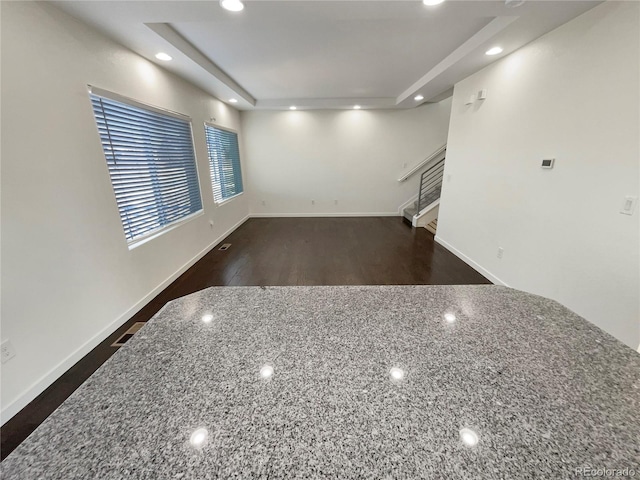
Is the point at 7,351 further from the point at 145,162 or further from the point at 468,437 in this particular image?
the point at 468,437

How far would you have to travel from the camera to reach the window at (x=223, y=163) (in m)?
4.34

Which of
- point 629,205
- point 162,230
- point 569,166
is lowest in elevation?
point 162,230

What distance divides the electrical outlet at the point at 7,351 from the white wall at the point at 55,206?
0.03 m

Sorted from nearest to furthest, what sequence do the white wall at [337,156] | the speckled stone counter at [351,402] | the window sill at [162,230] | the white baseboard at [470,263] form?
the speckled stone counter at [351,402] < the window sill at [162,230] < the white baseboard at [470,263] < the white wall at [337,156]

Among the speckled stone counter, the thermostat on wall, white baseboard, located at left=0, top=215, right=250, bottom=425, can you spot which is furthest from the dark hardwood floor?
the speckled stone counter

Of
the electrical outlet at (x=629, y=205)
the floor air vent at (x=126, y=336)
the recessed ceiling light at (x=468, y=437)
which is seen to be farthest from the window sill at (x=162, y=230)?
the electrical outlet at (x=629, y=205)

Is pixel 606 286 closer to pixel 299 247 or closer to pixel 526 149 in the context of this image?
pixel 526 149

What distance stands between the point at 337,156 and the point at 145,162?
4.03 m

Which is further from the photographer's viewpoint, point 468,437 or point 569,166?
point 569,166

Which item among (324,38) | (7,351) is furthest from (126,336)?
(324,38)

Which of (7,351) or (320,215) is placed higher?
(7,351)

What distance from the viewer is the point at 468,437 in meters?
0.52

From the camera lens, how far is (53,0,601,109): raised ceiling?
1.79 m

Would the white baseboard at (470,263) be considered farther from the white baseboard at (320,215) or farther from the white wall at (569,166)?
the white baseboard at (320,215)
